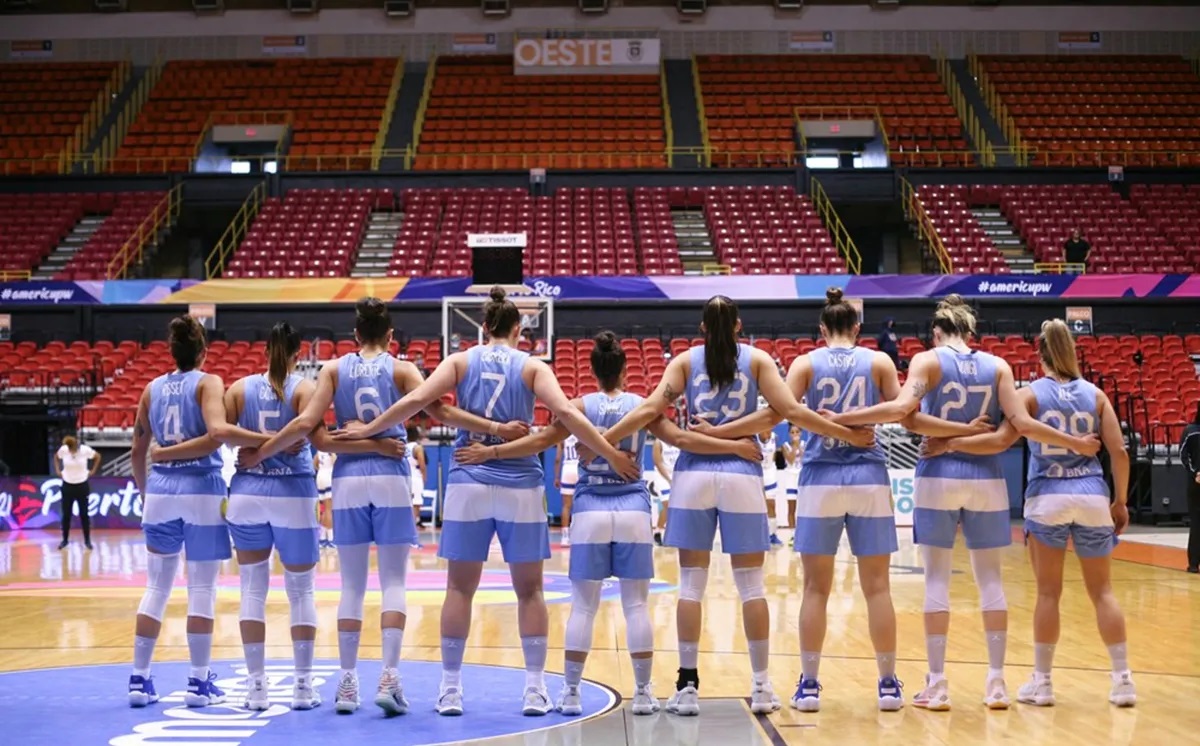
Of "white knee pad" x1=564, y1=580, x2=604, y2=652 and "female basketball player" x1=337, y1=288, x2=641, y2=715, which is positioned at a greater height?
"female basketball player" x1=337, y1=288, x2=641, y2=715

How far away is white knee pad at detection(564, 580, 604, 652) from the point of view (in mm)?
6293

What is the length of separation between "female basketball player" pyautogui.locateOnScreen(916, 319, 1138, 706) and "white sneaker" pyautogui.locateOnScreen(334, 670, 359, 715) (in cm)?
328

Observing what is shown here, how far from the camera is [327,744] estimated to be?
559cm

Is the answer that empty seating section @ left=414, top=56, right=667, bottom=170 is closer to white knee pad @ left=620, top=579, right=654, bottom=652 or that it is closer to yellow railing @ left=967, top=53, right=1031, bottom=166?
yellow railing @ left=967, top=53, right=1031, bottom=166

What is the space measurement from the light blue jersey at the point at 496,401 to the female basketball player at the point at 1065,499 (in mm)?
2174

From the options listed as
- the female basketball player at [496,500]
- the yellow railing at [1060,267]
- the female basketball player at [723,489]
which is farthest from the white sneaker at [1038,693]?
the yellow railing at [1060,267]

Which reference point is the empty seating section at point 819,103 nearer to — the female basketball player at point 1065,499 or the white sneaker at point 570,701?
the female basketball player at point 1065,499

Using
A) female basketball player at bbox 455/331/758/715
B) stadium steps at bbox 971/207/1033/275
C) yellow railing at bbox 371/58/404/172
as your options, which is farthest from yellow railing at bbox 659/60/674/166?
female basketball player at bbox 455/331/758/715

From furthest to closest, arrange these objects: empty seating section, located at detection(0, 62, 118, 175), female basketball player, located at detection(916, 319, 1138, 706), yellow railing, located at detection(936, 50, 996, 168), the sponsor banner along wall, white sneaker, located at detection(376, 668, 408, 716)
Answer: empty seating section, located at detection(0, 62, 118, 175), yellow railing, located at detection(936, 50, 996, 168), the sponsor banner along wall, female basketball player, located at detection(916, 319, 1138, 706), white sneaker, located at detection(376, 668, 408, 716)

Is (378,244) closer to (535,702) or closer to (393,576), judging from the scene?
(393,576)

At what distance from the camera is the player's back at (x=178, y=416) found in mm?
6613

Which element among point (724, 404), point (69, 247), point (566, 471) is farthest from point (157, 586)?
point (69, 247)

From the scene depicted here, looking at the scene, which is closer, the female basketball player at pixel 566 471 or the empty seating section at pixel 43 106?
the female basketball player at pixel 566 471

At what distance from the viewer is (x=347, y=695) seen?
6.28 m
